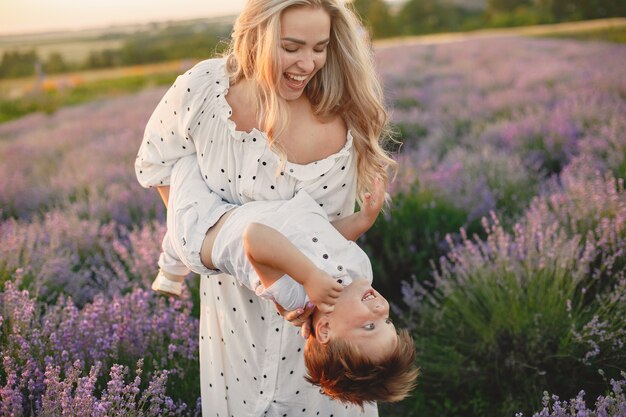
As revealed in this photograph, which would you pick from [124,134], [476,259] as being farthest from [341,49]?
[124,134]

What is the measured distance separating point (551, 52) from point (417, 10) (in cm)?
2507

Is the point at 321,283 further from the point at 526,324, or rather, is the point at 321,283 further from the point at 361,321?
the point at 526,324

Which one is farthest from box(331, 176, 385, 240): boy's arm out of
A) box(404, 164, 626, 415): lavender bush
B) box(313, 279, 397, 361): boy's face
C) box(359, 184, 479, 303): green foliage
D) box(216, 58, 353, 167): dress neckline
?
box(359, 184, 479, 303): green foliage

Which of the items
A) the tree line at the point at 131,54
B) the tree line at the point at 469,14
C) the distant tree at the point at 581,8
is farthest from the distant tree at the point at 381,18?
the tree line at the point at 131,54

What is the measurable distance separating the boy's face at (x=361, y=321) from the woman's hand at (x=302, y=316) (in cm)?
5

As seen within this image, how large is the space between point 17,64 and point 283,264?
13.7m

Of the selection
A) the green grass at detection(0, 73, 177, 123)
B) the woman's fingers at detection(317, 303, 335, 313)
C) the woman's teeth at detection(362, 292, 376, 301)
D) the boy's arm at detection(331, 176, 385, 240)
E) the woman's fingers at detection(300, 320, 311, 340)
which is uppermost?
the boy's arm at detection(331, 176, 385, 240)

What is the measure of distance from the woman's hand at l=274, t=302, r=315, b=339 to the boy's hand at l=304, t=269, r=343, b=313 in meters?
0.12

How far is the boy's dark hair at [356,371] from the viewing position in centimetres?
187

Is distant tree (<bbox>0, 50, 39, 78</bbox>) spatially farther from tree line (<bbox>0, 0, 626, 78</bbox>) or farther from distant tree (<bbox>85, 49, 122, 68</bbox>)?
distant tree (<bbox>85, 49, 122, 68</bbox>)

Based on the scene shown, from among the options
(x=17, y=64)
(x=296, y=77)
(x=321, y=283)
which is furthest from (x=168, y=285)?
(x=17, y=64)

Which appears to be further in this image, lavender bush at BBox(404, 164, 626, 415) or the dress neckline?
lavender bush at BBox(404, 164, 626, 415)

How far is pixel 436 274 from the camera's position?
10.0ft

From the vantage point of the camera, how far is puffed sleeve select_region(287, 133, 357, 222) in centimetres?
206
